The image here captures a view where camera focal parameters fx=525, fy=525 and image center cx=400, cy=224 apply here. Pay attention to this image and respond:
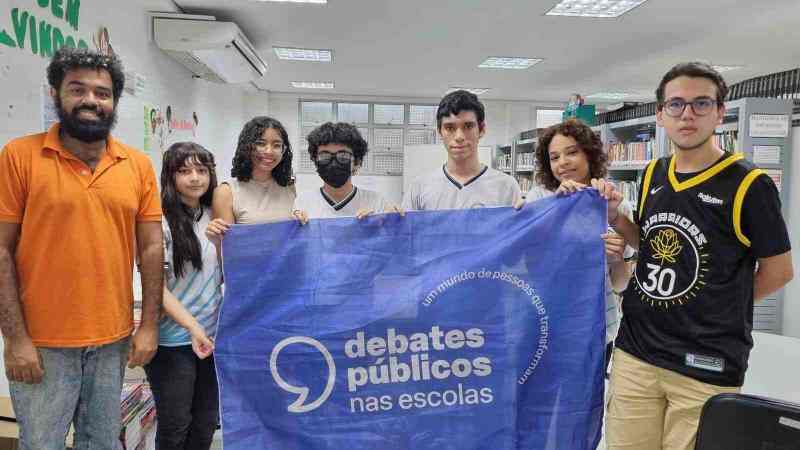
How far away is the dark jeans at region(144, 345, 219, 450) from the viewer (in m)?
1.87

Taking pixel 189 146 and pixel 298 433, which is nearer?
pixel 298 433

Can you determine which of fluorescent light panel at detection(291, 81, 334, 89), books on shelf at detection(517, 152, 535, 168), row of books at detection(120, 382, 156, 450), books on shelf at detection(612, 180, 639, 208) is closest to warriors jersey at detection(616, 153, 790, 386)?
row of books at detection(120, 382, 156, 450)

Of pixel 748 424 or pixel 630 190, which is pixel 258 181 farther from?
pixel 630 190

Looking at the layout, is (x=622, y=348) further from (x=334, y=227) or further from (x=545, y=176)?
(x=334, y=227)

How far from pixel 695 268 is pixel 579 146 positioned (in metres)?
0.81

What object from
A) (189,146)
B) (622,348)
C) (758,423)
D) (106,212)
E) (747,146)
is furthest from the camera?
(747,146)

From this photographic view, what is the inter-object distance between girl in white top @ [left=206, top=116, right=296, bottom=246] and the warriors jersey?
1370 millimetres

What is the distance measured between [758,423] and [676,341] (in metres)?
0.36

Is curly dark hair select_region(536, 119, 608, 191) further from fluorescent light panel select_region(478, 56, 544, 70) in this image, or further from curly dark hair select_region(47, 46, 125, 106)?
fluorescent light panel select_region(478, 56, 544, 70)

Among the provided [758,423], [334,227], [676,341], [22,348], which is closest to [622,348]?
[676,341]

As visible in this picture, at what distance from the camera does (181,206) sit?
78.0 inches

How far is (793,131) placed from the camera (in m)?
3.99

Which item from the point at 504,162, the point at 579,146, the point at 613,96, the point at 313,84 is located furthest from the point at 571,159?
the point at 613,96

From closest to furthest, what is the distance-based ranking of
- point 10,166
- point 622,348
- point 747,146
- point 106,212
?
point 10,166
point 106,212
point 622,348
point 747,146
